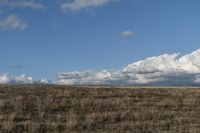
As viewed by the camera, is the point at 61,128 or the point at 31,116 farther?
the point at 31,116

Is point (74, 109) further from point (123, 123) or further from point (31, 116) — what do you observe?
point (123, 123)

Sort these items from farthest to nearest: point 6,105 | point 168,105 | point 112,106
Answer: point 168,105, point 112,106, point 6,105

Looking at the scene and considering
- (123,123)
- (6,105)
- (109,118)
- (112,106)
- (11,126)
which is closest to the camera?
(11,126)

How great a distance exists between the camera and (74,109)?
31.8 meters

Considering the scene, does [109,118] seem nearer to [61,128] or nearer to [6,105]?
[61,128]

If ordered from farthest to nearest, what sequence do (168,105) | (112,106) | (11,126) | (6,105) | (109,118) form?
(168,105) < (112,106) < (6,105) < (109,118) < (11,126)

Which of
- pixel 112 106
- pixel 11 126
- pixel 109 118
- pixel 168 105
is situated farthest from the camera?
pixel 168 105

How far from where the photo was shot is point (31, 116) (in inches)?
1076

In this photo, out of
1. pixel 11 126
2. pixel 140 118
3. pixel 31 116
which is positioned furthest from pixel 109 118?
pixel 11 126

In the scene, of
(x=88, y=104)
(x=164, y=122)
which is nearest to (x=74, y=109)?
(x=88, y=104)

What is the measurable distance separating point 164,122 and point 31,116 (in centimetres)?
738

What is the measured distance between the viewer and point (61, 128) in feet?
74.7

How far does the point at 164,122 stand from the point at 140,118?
217 centimetres

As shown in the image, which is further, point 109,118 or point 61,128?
point 109,118
